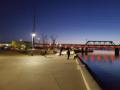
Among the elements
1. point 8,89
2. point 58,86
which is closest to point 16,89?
point 8,89

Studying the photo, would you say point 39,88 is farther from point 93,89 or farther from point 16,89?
point 93,89

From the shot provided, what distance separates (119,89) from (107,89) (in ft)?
4.31

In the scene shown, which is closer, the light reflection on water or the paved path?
the paved path

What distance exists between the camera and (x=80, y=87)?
1273cm

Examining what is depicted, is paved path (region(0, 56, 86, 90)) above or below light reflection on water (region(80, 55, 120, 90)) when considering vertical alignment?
above

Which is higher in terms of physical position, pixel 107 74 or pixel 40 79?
pixel 40 79

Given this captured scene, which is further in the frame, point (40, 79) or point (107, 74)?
point (107, 74)

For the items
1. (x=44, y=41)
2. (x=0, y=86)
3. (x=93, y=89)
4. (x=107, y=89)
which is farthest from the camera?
(x=44, y=41)

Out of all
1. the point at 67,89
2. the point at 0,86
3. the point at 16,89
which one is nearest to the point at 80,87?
the point at 67,89

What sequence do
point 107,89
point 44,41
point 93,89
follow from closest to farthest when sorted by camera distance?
point 93,89, point 107,89, point 44,41

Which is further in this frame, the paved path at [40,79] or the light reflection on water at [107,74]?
the light reflection on water at [107,74]

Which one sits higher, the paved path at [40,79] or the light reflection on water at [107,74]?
the paved path at [40,79]

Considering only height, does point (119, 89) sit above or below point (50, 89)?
below

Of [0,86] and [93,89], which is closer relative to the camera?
[93,89]
